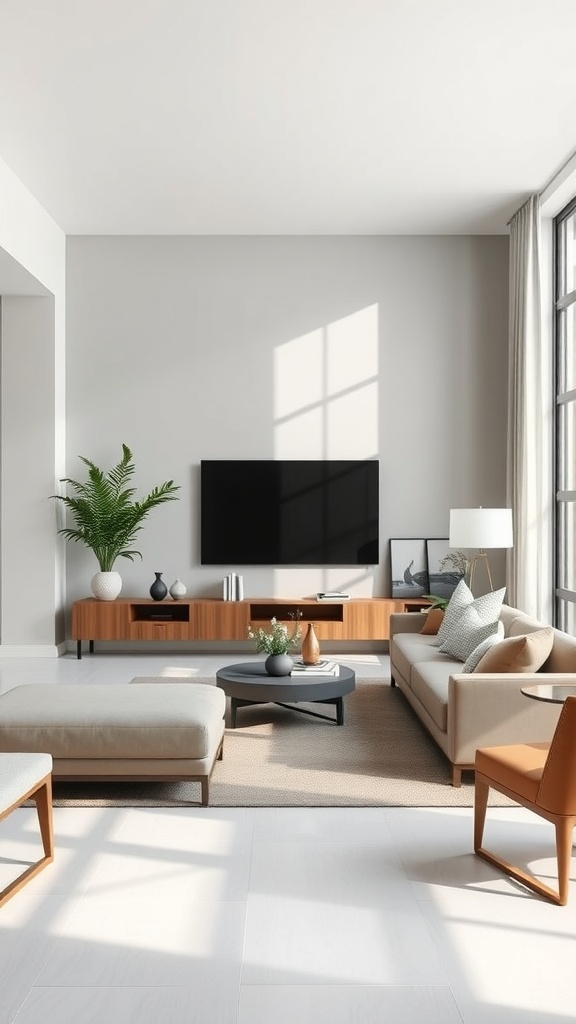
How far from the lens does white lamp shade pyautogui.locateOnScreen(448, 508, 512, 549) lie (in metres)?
6.05

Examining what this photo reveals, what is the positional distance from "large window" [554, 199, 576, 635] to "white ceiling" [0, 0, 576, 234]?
1.92 ft

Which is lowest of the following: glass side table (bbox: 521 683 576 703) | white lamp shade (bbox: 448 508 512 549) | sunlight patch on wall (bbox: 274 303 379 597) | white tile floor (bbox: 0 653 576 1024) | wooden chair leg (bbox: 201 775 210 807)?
white tile floor (bbox: 0 653 576 1024)

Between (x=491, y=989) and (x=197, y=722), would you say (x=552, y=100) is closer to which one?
(x=197, y=722)

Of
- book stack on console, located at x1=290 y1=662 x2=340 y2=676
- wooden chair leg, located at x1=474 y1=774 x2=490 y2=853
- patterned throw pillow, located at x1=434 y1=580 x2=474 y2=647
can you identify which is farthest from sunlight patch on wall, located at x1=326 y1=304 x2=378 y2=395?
wooden chair leg, located at x1=474 y1=774 x2=490 y2=853

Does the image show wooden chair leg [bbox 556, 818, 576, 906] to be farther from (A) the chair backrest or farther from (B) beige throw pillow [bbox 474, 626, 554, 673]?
(B) beige throw pillow [bbox 474, 626, 554, 673]

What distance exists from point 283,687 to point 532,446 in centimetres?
349

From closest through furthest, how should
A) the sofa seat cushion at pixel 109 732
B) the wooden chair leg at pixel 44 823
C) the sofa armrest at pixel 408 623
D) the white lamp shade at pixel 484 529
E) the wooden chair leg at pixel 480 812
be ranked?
the wooden chair leg at pixel 44 823 < the wooden chair leg at pixel 480 812 < the sofa seat cushion at pixel 109 732 < the white lamp shade at pixel 484 529 < the sofa armrest at pixel 408 623

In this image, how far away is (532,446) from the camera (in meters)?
7.51

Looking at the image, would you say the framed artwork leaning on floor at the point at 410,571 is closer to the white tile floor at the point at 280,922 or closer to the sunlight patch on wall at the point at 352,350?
the sunlight patch on wall at the point at 352,350

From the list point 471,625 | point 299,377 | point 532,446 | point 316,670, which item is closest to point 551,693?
point 471,625

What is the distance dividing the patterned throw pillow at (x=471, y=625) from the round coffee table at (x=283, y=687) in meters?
0.67

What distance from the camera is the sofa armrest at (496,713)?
165 inches

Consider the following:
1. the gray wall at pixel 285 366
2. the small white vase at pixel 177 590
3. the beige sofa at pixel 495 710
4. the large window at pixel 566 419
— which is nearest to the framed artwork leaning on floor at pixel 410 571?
the gray wall at pixel 285 366

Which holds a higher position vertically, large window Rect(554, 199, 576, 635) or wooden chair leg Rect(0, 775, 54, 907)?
large window Rect(554, 199, 576, 635)
